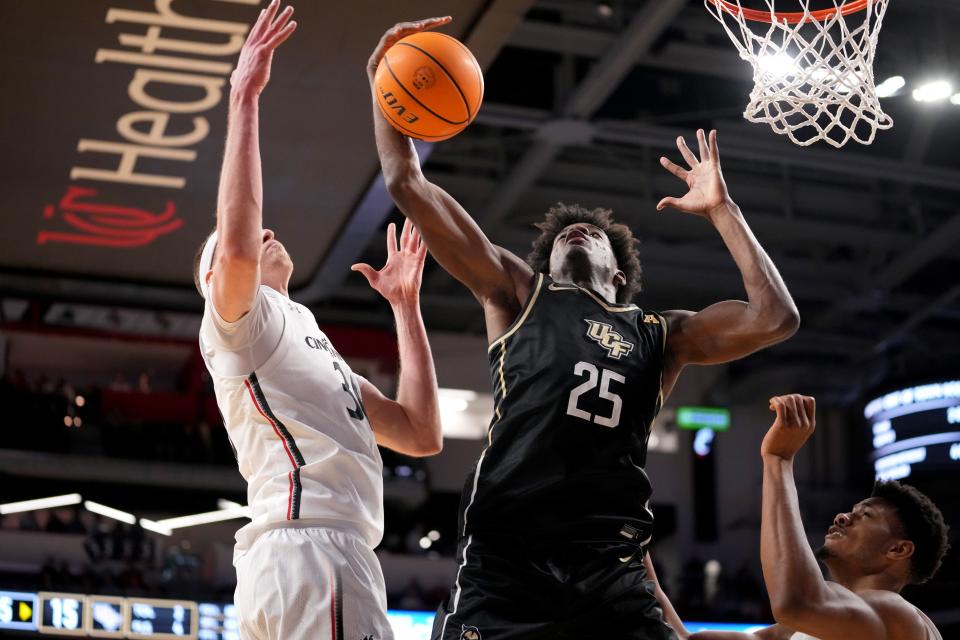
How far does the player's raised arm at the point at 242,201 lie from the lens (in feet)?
11.0

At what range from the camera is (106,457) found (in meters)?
15.1

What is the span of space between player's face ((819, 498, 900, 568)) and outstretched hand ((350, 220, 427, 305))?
1604 mm

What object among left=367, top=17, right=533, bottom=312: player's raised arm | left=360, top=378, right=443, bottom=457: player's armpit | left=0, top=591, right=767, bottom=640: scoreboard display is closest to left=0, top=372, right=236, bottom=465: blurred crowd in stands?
left=0, top=591, right=767, bottom=640: scoreboard display

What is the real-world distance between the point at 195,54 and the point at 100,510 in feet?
34.3

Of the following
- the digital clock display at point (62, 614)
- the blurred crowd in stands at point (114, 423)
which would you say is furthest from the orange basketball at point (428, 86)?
the blurred crowd in stands at point (114, 423)

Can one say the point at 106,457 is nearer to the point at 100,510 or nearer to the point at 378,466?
the point at 100,510

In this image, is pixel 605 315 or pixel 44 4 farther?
pixel 44 4

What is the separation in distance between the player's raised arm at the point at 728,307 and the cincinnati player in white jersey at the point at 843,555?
0.69ft

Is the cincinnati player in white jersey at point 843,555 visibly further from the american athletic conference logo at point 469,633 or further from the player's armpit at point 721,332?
the american athletic conference logo at point 469,633

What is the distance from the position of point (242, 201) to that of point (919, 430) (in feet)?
33.7

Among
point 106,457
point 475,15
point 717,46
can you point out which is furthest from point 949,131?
point 106,457

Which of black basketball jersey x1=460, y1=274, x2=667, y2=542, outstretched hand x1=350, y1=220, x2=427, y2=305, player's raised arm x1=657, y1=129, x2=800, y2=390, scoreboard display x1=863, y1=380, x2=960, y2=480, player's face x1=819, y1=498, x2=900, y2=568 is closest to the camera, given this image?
black basketball jersey x1=460, y1=274, x2=667, y2=542

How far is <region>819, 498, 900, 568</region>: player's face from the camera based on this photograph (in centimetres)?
381

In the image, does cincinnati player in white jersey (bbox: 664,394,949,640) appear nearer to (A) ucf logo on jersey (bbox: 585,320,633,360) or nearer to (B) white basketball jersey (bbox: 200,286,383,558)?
(A) ucf logo on jersey (bbox: 585,320,633,360)
